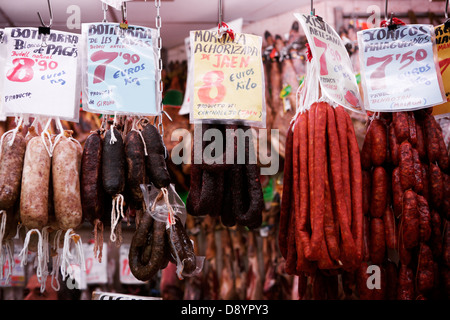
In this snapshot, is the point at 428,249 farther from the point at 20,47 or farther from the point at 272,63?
the point at 20,47

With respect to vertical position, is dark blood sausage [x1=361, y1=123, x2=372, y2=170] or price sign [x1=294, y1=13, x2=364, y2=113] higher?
price sign [x1=294, y1=13, x2=364, y2=113]

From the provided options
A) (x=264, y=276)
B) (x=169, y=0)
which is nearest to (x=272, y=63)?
(x=169, y=0)

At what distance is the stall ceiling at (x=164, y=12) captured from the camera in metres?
4.35

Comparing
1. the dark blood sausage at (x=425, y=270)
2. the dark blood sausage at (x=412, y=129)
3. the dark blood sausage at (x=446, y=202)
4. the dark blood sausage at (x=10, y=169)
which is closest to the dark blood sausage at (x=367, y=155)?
the dark blood sausage at (x=412, y=129)

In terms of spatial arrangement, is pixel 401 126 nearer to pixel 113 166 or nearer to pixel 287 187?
pixel 287 187

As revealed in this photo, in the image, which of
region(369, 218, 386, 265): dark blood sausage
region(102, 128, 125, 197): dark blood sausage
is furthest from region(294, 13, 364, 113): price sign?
region(102, 128, 125, 197): dark blood sausage

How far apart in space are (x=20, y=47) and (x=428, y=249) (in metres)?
3.12

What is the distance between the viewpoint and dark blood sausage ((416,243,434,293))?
122 inches

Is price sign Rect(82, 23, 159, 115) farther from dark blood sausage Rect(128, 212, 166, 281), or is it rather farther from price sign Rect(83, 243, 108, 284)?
price sign Rect(83, 243, 108, 284)

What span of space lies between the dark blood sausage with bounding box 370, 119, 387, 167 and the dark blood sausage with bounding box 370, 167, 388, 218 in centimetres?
7

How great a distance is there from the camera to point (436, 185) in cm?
320

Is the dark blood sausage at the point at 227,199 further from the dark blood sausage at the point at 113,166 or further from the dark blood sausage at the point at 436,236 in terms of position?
the dark blood sausage at the point at 436,236

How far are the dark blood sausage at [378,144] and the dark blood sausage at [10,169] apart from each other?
2.41 meters
